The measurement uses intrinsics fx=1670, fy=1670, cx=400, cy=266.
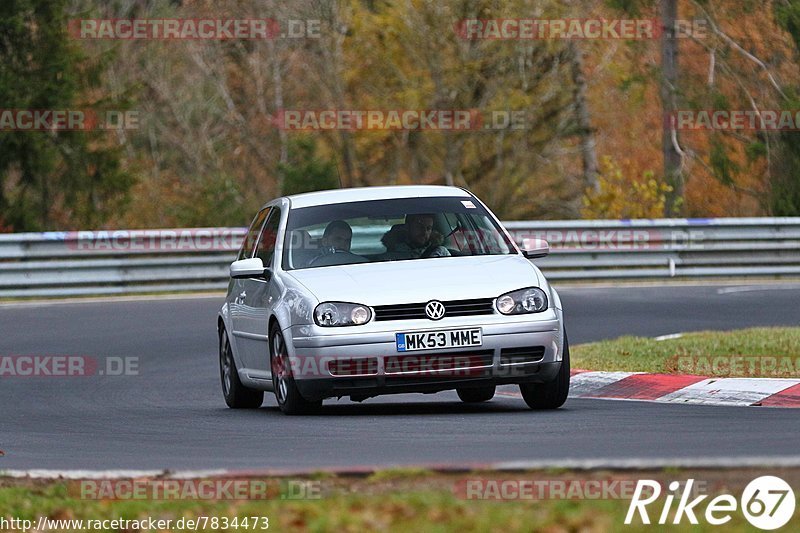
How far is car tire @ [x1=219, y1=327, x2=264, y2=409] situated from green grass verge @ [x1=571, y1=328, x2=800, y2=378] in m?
2.95

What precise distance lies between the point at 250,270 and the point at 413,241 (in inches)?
44.9

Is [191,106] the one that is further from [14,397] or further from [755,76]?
[14,397]

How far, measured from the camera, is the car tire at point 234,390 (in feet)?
40.7

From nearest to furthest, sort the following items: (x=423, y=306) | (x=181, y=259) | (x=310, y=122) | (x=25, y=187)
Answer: (x=423, y=306)
(x=181, y=259)
(x=25, y=187)
(x=310, y=122)

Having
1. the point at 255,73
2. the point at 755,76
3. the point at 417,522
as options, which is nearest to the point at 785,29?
the point at 755,76

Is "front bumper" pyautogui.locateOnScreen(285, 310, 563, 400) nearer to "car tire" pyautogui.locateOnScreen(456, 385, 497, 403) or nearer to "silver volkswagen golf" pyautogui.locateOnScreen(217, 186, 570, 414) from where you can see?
"silver volkswagen golf" pyautogui.locateOnScreen(217, 186, 570, 414)

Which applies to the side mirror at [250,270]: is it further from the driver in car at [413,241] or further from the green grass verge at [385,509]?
the green grass verge at [385,509]

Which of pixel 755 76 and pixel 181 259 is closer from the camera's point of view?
pixel 181 259

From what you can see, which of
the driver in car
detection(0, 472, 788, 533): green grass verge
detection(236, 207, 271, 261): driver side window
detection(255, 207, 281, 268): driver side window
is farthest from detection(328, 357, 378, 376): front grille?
detection(0, 472, 788, 533): green grass verge

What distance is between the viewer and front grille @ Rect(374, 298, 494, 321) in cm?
1034

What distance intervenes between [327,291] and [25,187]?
82.9 ft

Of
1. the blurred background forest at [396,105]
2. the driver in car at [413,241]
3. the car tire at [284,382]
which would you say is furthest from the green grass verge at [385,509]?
the blurred background forest at [396,105]

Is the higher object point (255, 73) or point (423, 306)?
point (255, 73)

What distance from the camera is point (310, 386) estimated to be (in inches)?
417
